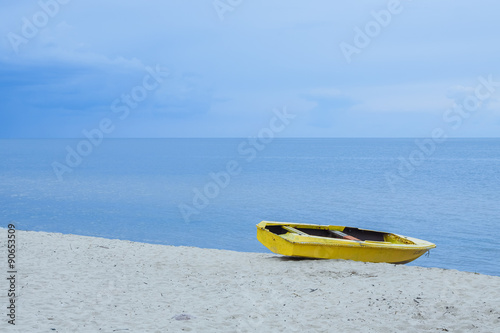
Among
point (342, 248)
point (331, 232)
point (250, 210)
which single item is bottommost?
point (342, 248)

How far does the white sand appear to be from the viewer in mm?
7113

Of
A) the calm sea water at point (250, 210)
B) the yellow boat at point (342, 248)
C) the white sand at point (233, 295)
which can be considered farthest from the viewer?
the calm sea water at point (250, 210)

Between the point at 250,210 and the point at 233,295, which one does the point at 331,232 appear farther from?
the point at 250,210

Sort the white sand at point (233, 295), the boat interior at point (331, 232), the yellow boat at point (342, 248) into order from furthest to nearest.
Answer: the boat interior at point (331, 232) < the yellow boat at point (342, 248) < the white sand at point (233, 295)

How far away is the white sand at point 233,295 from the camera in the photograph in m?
7.11

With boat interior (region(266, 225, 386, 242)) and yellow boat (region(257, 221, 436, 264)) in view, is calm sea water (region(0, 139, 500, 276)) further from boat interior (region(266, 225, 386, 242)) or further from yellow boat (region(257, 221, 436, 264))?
yellow boat (region(257, 221, 436, 264))

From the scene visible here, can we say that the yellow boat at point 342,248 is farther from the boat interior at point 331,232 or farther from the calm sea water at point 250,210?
the calm sea water at point 250,210

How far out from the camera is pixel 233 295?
9.09 m

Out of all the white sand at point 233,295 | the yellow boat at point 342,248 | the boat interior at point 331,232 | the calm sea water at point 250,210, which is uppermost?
the calm sea water at point 250,210

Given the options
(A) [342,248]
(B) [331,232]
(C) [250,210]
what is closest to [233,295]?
(A) [342,248]

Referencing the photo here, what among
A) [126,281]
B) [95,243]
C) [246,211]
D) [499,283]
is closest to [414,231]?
[246,211]

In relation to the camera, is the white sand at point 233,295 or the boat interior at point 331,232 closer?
the white sand at point 233,295

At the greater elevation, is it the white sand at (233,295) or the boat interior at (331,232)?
the boat interior at (331,232)

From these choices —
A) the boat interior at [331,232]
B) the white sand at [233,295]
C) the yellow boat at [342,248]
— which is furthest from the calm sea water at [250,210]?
the white sand at [233,295]
